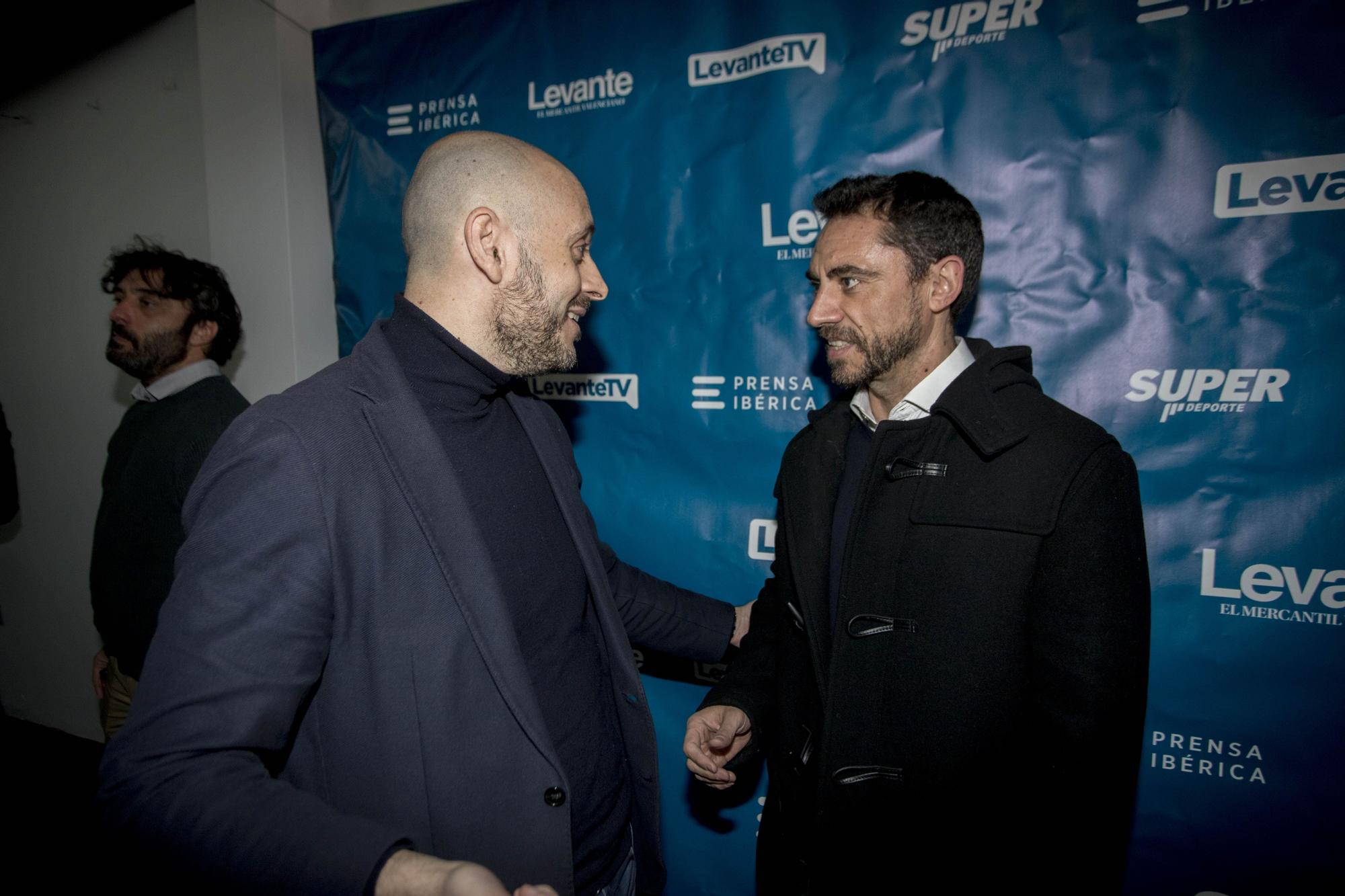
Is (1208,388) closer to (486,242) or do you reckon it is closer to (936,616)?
(936,616)

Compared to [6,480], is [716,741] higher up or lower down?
lower down

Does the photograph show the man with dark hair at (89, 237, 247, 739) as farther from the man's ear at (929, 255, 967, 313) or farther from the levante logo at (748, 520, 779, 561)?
the man's ear at (929, 255, 967, 313)

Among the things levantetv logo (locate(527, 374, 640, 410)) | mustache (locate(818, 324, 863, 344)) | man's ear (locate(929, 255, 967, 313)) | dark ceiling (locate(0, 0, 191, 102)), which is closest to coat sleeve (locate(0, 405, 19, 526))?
dark ceiling (locate(0, 0, 191, 102))

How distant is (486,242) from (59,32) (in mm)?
3008

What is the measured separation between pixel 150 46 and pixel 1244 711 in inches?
177

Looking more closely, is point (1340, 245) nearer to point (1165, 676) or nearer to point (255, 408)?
point (1165, 676)

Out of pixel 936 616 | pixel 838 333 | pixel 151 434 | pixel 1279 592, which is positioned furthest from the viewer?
pixel 151 434

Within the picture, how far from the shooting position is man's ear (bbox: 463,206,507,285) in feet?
A: 3.88

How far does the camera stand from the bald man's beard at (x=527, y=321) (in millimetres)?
1209

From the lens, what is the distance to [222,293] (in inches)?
86.7

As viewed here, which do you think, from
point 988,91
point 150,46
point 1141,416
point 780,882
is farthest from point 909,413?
point 150,46

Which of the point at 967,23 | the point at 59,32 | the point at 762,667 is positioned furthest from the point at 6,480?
the point at 967,23

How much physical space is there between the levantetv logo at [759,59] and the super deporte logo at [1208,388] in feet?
4.07

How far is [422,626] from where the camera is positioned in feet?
3.19
